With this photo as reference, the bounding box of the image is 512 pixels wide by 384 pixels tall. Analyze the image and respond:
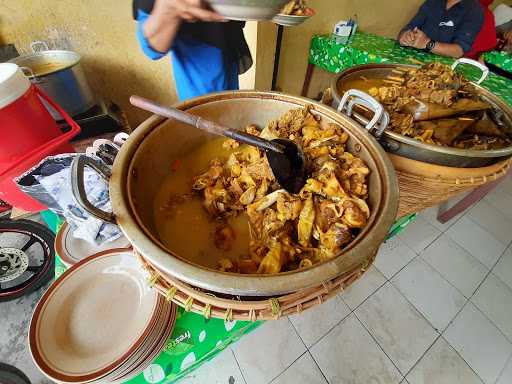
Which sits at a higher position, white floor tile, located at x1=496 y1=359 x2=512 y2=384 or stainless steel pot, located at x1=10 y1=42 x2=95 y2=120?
stainless steel pot, located at x1=10 y1=42 x2=95 y2=120

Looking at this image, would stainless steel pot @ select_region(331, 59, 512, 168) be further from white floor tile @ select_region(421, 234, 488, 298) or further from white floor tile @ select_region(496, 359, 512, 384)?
white floor tile @ select_region(496, 359, 512, 384)

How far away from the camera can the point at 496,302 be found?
1.81 metres

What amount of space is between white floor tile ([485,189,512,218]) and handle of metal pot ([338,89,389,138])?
8.06 feet

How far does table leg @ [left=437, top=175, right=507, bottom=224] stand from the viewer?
2.12m

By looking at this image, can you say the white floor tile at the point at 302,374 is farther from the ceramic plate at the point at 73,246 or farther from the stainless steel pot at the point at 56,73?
the stainless steel pot at the point at 56,73

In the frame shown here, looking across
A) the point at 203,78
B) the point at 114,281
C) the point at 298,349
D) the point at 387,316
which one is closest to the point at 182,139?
the point at 203,78

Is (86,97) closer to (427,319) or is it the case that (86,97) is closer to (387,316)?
(387,316)

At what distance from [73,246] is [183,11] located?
38.0 inches

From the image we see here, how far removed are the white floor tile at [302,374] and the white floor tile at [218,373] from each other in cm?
23

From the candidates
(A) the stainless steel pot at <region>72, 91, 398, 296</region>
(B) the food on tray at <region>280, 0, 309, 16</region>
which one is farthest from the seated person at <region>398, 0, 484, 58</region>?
(A) the stainless steel pot at <region>72, 91, 398, 296</region>

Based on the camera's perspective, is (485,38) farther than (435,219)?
Yes

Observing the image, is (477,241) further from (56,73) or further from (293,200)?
(56,73)

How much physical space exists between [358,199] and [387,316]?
1.35 meters

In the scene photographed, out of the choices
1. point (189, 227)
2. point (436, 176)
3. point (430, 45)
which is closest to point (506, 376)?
point (436, 176)
